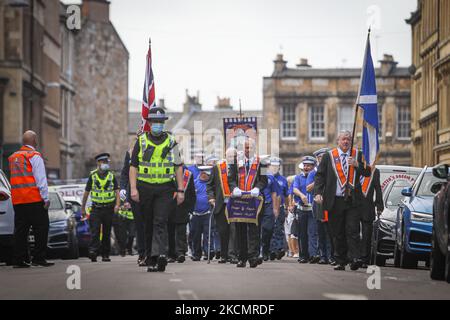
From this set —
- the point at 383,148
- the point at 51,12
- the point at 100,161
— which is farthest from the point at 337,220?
the point at 383,148

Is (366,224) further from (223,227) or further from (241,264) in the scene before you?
(223,227)

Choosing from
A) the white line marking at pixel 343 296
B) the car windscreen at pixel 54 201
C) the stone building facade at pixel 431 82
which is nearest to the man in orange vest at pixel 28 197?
the car windscreen at pixel 54 201

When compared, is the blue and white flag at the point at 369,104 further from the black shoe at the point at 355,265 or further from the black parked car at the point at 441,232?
the black parked car at the point at 441,232

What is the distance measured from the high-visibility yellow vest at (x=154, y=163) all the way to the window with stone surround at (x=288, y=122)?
240 ft

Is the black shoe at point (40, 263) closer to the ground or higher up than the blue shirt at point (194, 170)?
closer to the ground

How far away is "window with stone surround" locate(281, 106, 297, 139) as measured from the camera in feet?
295

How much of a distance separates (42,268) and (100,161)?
16.2 feet

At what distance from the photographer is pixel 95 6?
92938 millimetres

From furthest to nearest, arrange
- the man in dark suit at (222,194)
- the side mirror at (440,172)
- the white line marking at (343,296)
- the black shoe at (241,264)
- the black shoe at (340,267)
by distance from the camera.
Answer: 1. the man in dark suit at (222,194)
2. the black shoe at (241,264)
3. the black shoe at (340,267)
4. the side mirror at (440,172)
5. the white line marking at (343,296)

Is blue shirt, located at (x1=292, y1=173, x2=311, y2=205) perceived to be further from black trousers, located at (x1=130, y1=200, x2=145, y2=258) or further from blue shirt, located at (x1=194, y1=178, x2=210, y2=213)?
black trousers, located at (x1=130, y1=200, x2=145, y2=258)

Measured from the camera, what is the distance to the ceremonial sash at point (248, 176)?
19531 mm

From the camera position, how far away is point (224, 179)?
2000 cm

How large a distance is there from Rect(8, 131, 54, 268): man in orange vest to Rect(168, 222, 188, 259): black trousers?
2.82 metres

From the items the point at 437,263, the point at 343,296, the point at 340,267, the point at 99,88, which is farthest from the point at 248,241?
the point at 99,88
